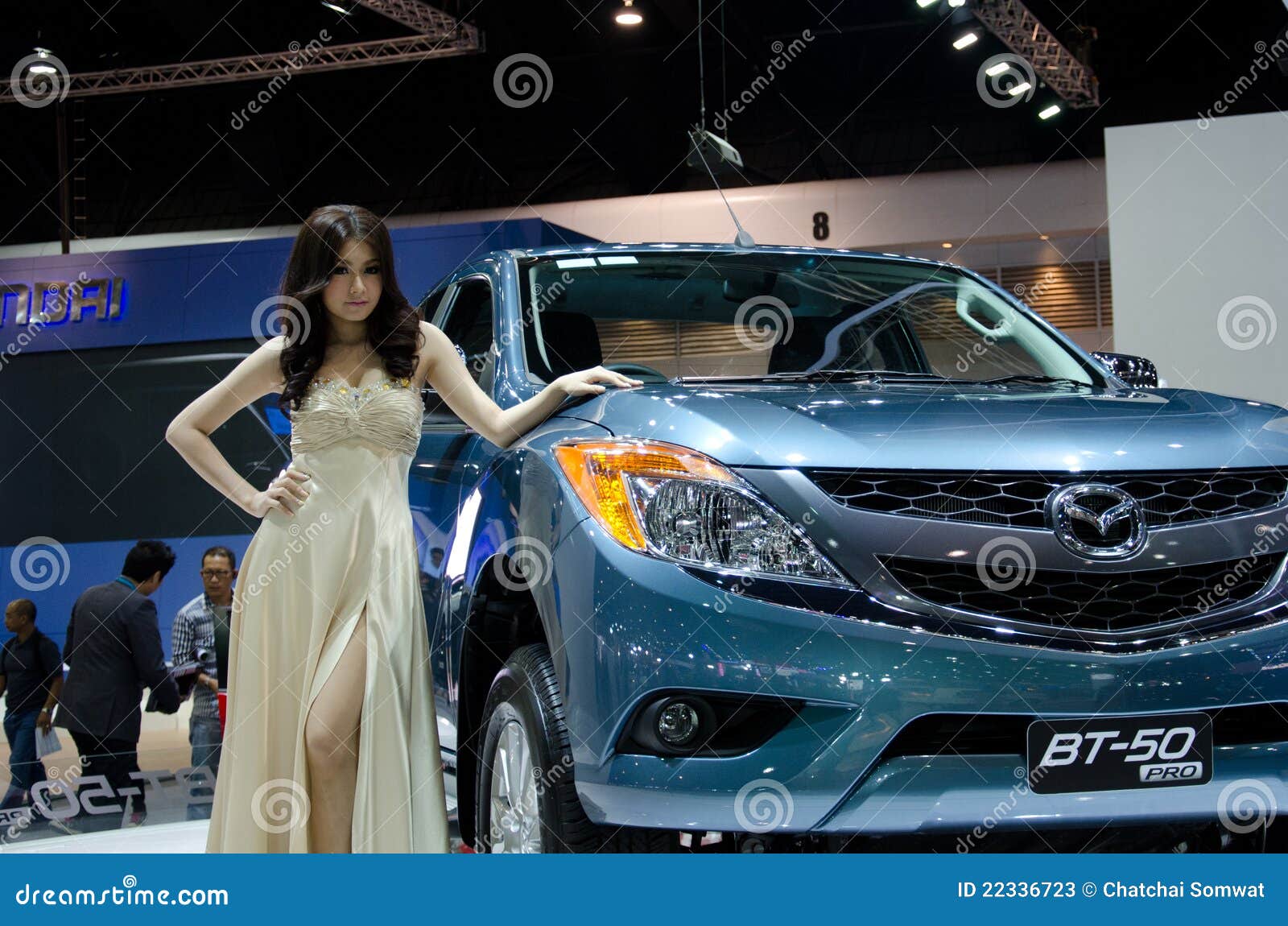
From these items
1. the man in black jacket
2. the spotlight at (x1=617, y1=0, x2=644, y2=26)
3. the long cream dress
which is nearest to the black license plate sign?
the long cream dress

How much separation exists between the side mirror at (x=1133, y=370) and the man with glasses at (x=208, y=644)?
4491 mm

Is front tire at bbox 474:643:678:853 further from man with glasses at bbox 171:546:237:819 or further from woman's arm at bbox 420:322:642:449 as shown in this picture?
man with glasses at bbox 171:546:237:819

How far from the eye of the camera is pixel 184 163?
51.0ft

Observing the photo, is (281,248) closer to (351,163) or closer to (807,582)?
(351,163)

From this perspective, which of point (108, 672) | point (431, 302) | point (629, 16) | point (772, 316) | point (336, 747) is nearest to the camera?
point (336, 747)

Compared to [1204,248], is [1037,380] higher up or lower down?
lower down

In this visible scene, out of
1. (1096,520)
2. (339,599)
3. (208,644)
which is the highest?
(208,644)

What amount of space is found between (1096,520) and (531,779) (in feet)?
3.74

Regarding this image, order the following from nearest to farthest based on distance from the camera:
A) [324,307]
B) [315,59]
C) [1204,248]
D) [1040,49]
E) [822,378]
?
[324,307] < [822,378] < [1204,248] < [1040,49] < [315,59]

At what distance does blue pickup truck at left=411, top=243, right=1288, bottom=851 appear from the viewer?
2.06 m

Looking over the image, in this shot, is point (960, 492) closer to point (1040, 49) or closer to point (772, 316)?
point (772, 316)

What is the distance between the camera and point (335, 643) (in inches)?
105

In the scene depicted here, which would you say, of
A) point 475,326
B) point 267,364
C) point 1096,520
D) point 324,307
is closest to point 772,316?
point 475,326

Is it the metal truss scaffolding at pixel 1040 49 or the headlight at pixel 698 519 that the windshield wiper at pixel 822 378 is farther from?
the metal truss scaffolding at pixel 1040 49
